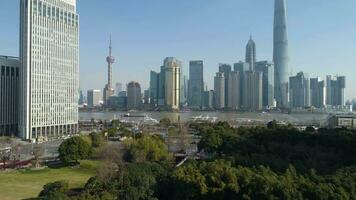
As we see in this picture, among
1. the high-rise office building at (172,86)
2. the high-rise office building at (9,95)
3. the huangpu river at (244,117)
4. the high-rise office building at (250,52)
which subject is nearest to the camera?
the high-rise office building at (9,95)

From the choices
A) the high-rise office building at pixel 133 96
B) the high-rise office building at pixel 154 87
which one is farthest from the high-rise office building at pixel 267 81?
the high-rise office building at pixel 133 96

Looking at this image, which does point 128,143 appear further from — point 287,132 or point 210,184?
point 210,184

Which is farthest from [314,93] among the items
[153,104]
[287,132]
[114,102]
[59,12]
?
[287,132]

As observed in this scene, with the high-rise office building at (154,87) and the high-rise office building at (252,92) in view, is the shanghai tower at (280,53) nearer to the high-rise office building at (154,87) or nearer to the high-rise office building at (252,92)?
the high-rise office building at (252,92)

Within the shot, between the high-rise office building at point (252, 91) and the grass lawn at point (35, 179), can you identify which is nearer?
the grass lawn at point (35, 179)

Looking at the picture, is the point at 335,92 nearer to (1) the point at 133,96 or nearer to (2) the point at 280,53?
(2) the point at 280,53

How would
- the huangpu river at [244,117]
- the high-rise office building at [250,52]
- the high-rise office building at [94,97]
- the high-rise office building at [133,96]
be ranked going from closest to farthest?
the huangpu river at [244,117] → the high-rise office building at [133,96] → the high-rise office building at [94,97] → the high-rise office building at [250,52]

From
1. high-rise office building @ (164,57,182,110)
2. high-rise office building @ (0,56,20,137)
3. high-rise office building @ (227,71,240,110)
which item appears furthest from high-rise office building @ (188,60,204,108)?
high-rise office building @ (0,56,20,137)
